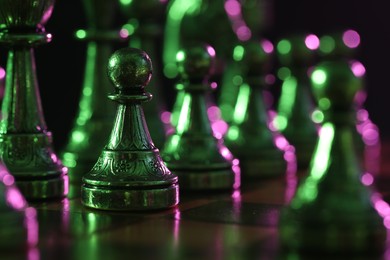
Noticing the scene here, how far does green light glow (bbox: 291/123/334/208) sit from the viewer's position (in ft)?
2.83

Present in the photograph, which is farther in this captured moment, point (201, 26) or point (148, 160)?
point (201, 26)

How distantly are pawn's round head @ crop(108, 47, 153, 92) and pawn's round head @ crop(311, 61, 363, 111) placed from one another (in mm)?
265

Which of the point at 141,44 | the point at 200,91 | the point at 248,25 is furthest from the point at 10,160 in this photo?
the point at 248,25

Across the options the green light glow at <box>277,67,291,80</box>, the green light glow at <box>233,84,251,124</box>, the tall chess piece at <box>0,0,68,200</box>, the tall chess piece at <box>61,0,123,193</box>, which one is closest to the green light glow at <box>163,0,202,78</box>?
the green light glow at <box>277,67,291,80</box>

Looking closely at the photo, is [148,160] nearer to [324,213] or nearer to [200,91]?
[200,91]

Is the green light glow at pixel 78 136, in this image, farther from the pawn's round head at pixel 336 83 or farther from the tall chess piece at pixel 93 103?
the pawn's round head at pixel 336 83

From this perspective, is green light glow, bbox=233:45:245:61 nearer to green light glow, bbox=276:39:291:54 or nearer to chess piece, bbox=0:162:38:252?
green light glow, bbox=276:39:291:54

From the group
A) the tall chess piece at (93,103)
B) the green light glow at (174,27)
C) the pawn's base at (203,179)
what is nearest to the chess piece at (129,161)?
the pawn's base at (203,179)

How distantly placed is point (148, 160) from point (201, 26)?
76cm

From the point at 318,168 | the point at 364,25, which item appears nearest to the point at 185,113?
the point at 318,168

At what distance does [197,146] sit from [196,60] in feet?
0.42

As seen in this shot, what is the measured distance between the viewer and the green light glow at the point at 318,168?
86 cm

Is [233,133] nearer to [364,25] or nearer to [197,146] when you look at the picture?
[197,146]

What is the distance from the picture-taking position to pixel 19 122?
3.79ft
